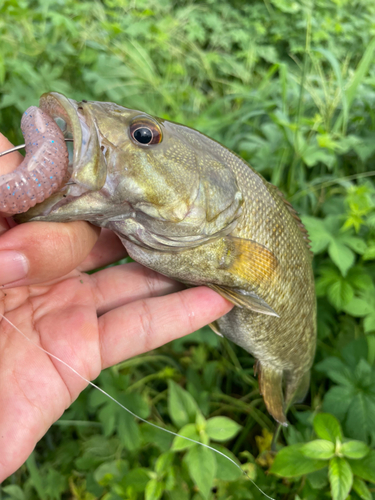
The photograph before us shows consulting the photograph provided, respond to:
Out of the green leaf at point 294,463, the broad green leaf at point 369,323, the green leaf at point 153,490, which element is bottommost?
the green leaf at point 153,490

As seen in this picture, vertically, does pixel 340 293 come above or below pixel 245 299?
below

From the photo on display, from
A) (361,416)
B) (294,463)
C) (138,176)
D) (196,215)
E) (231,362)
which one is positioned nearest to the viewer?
(138,176)

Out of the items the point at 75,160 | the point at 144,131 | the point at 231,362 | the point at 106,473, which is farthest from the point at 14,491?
the point at 144,131

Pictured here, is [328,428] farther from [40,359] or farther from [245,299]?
[40,359]

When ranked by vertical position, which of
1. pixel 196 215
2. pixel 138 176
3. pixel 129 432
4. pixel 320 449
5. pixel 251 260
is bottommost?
pixel 129 432

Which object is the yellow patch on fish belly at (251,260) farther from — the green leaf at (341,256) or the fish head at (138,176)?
the green leaf at (341,256)

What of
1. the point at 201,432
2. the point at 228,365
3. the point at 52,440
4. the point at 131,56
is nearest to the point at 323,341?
the point at 228,365

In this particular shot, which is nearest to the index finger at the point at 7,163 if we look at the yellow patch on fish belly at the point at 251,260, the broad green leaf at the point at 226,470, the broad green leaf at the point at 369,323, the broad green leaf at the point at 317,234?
the yellow patch on fish belly at the point at 251,260

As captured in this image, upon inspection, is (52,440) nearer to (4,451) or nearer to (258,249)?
(4,451)
